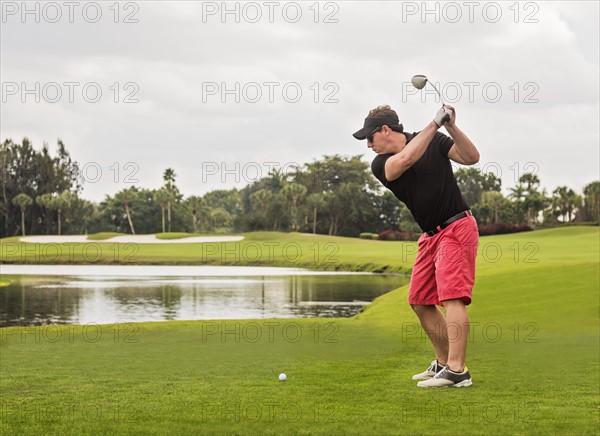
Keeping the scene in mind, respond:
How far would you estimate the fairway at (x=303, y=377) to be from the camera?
6539mm

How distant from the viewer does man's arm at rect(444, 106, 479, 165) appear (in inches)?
279

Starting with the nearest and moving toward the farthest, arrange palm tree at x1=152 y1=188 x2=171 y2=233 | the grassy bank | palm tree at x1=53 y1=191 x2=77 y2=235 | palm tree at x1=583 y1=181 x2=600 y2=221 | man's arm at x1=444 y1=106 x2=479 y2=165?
man's arm at x1=444 y1=106 x2=479 y2=165, the grassy bank, palm tree at x1=583 y1=181 x2=600 y2=221, palm tree at x1=53 y1=191 x2=77 y2=235, palm tree at x1=152 y1=188 x2=171 y2=233

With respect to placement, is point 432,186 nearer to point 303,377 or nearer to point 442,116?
point 442,116

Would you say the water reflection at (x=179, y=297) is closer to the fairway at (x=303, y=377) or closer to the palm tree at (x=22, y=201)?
the fairway at (x=303, y=377)

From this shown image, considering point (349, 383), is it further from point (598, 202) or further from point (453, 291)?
point (598, 202)

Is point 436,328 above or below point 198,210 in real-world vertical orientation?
below

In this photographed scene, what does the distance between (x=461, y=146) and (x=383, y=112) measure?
823 mm

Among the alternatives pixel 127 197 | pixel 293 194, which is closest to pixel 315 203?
pixel 293 194

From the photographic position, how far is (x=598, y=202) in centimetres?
10169

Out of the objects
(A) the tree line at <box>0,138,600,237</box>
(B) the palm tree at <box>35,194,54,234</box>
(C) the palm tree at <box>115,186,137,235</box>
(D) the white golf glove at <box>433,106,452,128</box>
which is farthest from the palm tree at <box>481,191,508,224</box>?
(D) the white golf glove at <box>433,106,452,128</box>

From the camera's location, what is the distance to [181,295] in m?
34.2

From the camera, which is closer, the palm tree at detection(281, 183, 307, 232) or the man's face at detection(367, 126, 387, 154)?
the man's face at detection(367, 126, 387, 154)

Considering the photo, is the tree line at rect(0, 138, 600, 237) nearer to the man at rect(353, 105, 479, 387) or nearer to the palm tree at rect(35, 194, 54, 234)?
the palm tree at rect(35, 194, 54, 234)

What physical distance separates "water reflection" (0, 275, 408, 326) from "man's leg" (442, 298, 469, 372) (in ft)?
58.6
